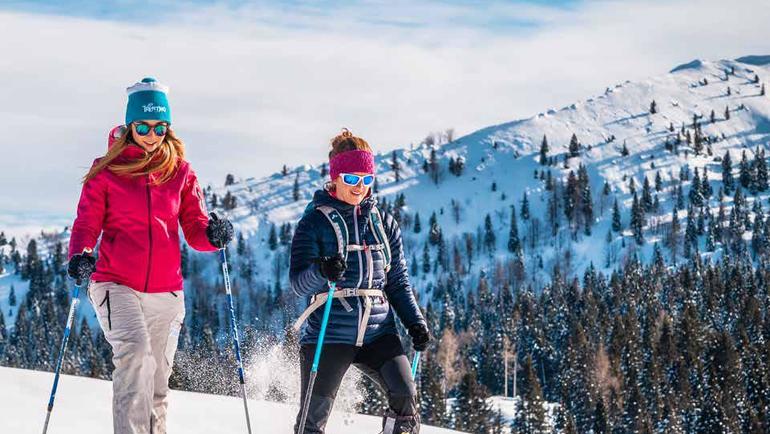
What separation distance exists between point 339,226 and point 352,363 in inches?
36.4

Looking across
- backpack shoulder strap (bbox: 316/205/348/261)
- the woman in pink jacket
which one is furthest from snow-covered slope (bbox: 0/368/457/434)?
backpack shoulder strap (bbox: 316/205/348/261)

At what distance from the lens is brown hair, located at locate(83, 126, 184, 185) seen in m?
5.85

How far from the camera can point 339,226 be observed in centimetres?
631

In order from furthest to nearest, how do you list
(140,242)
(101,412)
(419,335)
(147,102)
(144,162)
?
(101,412) < (419,335) < (147,102) < (144,162) < (140,242)

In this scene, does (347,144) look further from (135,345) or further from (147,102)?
(135,345)

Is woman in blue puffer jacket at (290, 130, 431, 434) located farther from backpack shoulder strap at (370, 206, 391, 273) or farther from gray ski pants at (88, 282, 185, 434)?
gray ski pants at (88, 282, 185, 434)

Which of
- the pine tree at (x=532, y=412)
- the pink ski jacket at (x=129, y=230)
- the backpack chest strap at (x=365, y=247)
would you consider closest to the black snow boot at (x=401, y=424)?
the backpack chest strap at (x=365, y=247)

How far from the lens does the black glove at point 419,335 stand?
6.40 metres

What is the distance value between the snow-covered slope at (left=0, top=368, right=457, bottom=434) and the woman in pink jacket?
3.36 m

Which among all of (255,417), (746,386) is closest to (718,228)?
(746,386)

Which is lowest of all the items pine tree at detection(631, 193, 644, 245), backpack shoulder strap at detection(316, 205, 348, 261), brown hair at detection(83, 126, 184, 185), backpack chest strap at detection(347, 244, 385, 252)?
backpack chest strap at detection(347, 244, 385, 252)

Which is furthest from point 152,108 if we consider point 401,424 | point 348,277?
point 401,424

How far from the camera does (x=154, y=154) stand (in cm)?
602

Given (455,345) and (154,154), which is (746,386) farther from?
(154,154)
